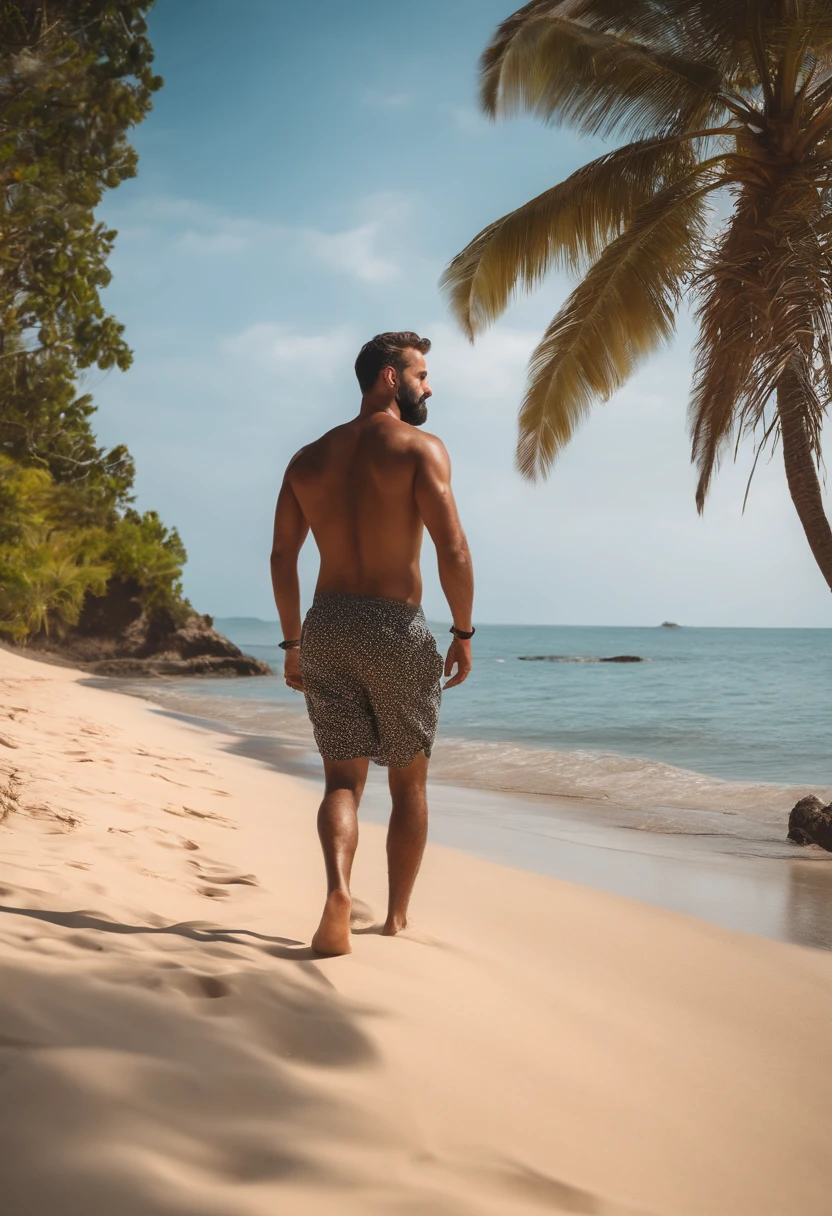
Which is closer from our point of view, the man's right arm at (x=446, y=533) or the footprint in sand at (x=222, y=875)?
the man's right arm at (x=446, y=533)

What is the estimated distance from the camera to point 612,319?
777 cm

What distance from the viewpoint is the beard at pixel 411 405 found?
3205mm

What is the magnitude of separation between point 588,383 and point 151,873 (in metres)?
6.27

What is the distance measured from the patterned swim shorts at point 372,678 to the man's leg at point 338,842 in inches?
2.2

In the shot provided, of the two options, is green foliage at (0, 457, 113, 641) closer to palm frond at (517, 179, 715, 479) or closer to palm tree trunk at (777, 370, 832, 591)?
palm frond at (517, 179, 715, 479)

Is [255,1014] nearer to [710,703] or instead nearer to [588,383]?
[588,383]

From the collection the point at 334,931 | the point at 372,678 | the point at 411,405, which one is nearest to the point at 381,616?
the point at 372,678

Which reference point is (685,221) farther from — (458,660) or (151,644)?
(151,644)

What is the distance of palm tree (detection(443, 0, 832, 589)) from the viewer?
6.74m

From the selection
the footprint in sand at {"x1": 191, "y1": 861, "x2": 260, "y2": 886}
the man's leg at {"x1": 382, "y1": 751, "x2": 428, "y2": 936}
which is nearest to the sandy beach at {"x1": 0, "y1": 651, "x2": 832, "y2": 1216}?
the footprint in sand at {"x1": 191, "y1": 861, "x2": 260, "y2": 886}

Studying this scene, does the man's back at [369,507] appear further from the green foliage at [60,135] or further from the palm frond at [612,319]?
the green foliage at [60,135]

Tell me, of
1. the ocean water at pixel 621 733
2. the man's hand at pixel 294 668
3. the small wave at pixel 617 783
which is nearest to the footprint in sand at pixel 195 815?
the man's hand at pixel 294 668

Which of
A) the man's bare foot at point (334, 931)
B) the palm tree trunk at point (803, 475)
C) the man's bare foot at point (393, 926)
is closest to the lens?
the man's bare foot at point (334, 931)

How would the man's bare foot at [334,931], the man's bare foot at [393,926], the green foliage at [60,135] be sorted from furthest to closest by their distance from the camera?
the green foliage at [60,135]
the man's bare foot at [393,926]
the man's bare foot at [334,931]
